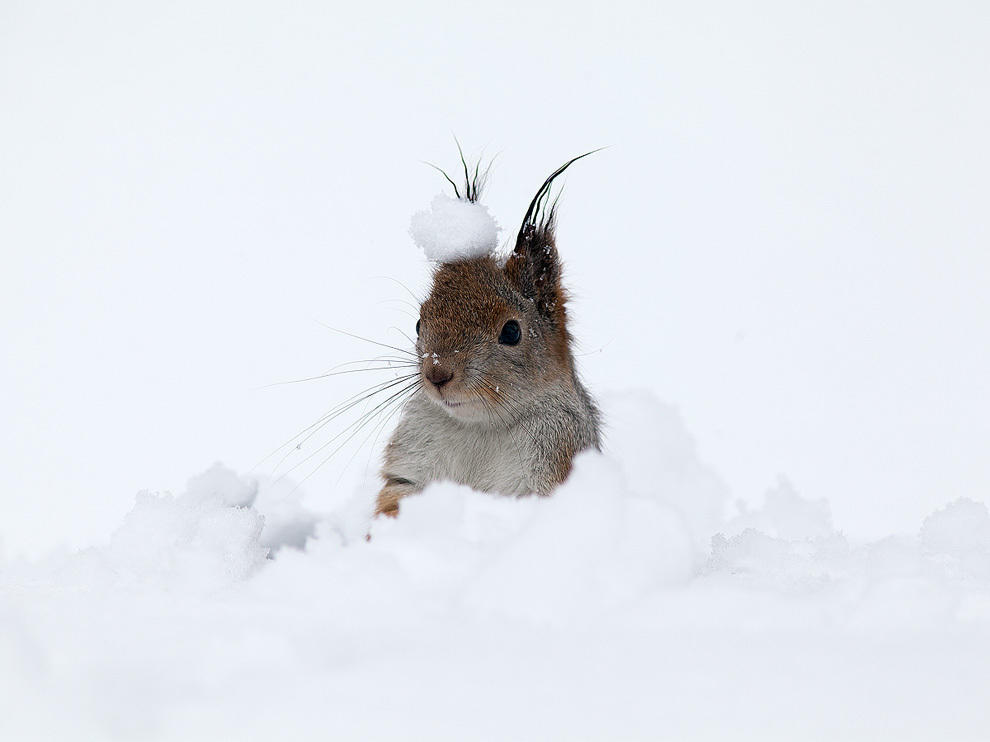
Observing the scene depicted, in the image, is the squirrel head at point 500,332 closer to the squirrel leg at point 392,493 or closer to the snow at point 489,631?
the squirrel leg at point 392,493

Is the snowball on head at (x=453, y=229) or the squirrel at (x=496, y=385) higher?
the snowball on head at (x=453, y=229)

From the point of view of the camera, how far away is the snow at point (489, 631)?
230 centimetres

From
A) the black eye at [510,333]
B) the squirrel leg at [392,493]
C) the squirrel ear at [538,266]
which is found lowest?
the squirrel leg at [392,493]

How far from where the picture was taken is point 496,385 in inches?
163

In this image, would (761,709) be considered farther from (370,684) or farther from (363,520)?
(363,520)

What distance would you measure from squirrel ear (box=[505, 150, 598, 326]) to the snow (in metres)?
1.29

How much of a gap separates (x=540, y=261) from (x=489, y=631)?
7.39ft

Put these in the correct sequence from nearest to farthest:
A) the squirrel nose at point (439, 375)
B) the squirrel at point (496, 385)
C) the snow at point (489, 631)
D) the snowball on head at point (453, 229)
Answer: the snow at point (489, 631) < the squirrel nose at point (439, 375) < the squirrel at point (496, 385) < the snowball on head at point (453, 229)

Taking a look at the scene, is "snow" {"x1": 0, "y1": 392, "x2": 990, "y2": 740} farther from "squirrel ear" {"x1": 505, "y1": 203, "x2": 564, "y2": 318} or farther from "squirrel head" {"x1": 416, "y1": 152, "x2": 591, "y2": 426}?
"squirrel ear" {"x1": 505, "y1": 203, "x2": 564, "y2": 318}

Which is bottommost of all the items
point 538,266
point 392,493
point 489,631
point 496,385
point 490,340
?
point 489,631

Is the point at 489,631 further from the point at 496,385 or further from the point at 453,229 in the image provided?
the point at 453,229

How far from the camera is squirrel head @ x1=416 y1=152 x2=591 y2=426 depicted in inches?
161

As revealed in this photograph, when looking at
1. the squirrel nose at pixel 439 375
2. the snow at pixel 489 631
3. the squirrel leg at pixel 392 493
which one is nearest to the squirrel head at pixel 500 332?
the squirrel nose at pixel 439 375

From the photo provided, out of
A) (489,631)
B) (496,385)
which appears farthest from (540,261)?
(489,631)
